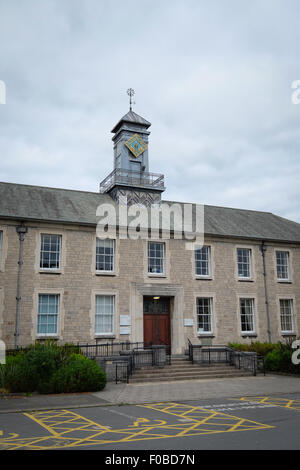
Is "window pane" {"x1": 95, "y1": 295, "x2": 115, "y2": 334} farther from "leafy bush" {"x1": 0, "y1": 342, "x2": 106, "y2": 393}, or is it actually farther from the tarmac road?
the tarmac road

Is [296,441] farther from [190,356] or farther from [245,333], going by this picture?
[245,333]

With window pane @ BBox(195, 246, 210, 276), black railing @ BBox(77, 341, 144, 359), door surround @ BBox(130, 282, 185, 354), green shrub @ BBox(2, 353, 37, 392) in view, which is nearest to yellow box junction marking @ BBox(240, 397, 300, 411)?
green shrub @ BBox(2, 353, 37, 392)

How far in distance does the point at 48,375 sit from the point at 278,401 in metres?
7.77

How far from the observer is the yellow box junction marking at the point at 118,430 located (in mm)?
8078

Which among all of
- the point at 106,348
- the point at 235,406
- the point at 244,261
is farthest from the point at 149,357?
the point at 244,261

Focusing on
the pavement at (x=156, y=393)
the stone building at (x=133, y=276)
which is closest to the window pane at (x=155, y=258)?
the stone building at (x=133, y=276)

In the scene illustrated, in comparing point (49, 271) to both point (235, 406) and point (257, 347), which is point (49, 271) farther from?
point (235, 406)

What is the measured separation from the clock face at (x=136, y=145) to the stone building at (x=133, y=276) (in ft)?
8.70

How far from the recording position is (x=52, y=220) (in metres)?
21.4

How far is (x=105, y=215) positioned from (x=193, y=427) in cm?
1604

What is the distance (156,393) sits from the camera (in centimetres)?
1477

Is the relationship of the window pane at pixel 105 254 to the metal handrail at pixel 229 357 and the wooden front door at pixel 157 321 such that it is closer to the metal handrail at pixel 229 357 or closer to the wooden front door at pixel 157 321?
the wooden front door at pixel 157 321

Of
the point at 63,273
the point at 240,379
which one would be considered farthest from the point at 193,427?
the point at 63,273
